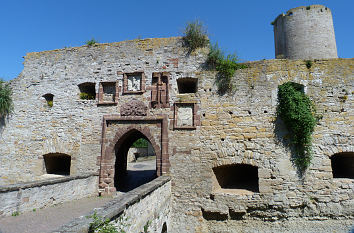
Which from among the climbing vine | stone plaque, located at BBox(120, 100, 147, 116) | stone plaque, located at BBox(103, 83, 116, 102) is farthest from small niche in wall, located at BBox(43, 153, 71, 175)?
the climbing vine

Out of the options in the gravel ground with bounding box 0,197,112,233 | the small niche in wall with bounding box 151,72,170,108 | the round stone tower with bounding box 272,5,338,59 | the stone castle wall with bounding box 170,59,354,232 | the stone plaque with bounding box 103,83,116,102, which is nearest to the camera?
the gravel ground with bounding box 0,197,112,233

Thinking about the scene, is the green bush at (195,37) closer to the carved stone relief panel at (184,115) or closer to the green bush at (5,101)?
the carved stone relief panel at (184,115)

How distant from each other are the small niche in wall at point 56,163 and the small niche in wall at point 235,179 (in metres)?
7.24

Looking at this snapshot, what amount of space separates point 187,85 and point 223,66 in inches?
76.7

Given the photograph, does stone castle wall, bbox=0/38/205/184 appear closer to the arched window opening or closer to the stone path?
the stone path

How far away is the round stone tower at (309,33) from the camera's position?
36.8 feet

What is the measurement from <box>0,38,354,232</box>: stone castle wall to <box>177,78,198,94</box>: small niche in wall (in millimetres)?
202

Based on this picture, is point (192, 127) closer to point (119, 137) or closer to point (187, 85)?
point (187, 85)

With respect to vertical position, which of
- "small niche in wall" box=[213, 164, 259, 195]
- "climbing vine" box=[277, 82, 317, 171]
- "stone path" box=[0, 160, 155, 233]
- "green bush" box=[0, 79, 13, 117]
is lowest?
"stone path" box=[0, 160, 155, 233]

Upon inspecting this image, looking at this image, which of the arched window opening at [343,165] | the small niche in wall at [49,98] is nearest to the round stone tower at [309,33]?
the arched window opening at [343,165]

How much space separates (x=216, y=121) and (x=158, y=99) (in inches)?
99.0

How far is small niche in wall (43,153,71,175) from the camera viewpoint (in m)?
10.5

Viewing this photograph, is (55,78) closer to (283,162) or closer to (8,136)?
(8,136)

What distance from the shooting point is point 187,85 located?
10.3 metres
